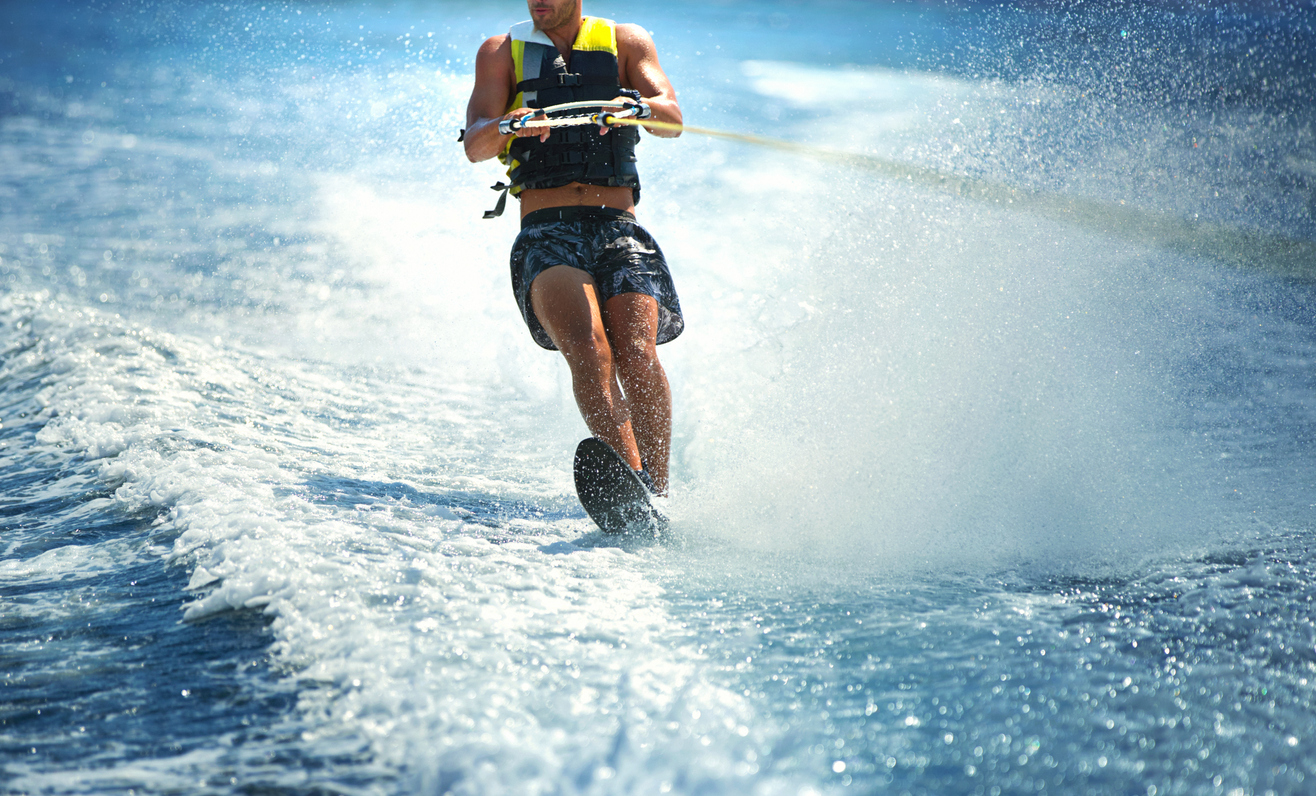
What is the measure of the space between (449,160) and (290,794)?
6695mm

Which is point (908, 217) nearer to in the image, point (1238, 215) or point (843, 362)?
point (843, 362)

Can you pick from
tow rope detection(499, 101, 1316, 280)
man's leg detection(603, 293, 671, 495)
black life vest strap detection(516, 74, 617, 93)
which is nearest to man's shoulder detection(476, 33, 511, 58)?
black life vest strap detection(516, 74, 617, 93)

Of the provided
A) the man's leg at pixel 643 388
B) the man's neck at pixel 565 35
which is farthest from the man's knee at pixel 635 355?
the man's neck at pixel 565 35

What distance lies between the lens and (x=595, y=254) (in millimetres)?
2971

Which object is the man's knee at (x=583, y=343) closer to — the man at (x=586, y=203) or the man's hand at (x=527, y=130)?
the man at (x=586, y=203)

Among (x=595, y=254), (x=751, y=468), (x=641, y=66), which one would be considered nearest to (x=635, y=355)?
(x=595, y=254)

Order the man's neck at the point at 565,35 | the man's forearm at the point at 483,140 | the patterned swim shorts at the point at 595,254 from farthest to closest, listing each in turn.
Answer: the man's neck at the point at 565,35
the patterned swim shorts at the point at 595,254
the man's forearm at the point at 483,140

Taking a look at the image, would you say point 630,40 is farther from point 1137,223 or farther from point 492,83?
point 1137,223

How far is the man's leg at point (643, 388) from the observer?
2840mm

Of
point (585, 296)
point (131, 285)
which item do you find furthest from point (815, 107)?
point (585, 296)

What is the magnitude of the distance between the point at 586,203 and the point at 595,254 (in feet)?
0.62

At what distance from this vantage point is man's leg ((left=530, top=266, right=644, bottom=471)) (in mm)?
2678

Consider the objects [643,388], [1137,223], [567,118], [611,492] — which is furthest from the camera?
[1137,223]

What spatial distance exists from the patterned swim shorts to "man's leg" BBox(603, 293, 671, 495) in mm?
113
